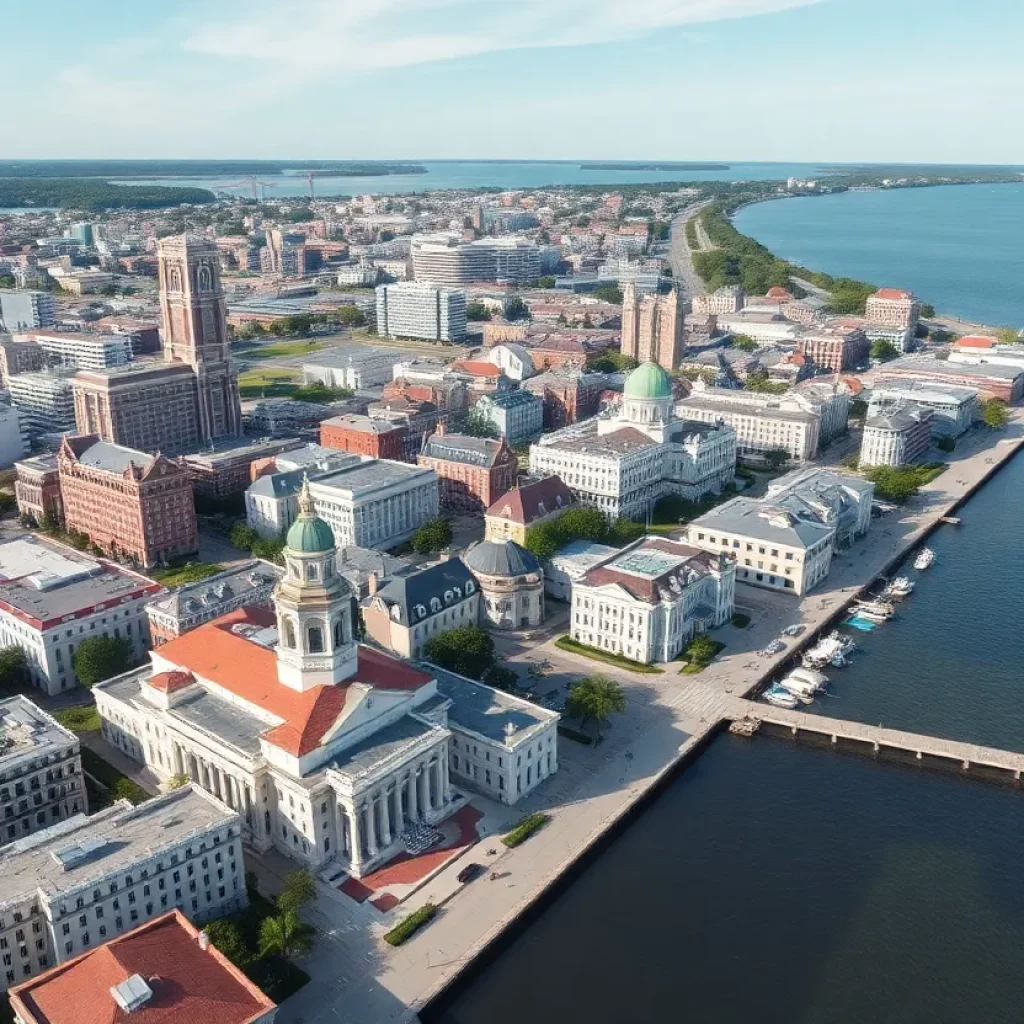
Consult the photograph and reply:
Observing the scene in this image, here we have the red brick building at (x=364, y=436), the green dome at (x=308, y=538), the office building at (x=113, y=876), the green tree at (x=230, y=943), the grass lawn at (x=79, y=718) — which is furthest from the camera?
the red brick building at (x=364, y=436)

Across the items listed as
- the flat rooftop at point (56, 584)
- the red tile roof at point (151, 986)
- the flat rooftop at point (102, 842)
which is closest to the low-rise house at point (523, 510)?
the flat rooftop at point (56, 584)

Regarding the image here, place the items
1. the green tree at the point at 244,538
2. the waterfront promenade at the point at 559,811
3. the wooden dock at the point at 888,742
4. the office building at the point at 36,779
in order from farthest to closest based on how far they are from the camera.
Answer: the green tree at the point at 244,538, the wooden dock at the point at 888,742, the office building at the point at 36,779, the waterfront promenade at the point at 559,811

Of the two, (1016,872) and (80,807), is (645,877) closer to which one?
(1016,872)

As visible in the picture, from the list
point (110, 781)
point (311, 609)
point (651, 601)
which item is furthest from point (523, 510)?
point (110, 781)

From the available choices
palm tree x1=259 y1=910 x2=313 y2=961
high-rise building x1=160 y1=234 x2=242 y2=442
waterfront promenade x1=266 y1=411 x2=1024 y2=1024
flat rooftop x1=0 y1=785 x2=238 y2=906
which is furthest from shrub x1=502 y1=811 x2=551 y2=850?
high-rise building x1=160 y1=234 x2=242 y2=442

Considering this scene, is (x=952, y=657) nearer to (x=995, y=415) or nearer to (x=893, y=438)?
(x=893, y=438)

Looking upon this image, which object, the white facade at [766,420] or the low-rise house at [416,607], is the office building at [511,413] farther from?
the low-rise house at [416,607]

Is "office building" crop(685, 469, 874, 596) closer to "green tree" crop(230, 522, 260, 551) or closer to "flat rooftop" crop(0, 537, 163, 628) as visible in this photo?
"green tree" crop(230, 522, 260, 551)
